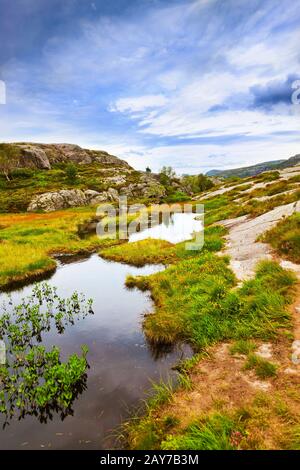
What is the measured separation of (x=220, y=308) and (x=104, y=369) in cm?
514

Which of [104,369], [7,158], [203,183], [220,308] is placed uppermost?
[7,158]

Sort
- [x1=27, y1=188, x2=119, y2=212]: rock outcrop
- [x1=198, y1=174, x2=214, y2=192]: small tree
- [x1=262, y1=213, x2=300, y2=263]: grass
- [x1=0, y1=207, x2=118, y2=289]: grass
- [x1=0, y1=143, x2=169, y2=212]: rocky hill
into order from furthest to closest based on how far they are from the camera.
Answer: [x1=198, y1=174, x2=214, y2=192]: small tree < [x1=0, y1=143, x2=169, y2=212]: rocky hill < [x1=27, y1=188, x2=119, y2=212]: rock outcrop < [x1=0, y1=207, x2=118, y2=289]: grass < [x1=262, y1=213, x2=300, y2=263]: grass

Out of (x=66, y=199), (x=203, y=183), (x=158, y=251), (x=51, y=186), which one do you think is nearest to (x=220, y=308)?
(x=158, y=251)

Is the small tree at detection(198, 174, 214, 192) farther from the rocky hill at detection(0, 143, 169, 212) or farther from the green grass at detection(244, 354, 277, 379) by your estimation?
the green grass at detection(244, 354, 277, 379)

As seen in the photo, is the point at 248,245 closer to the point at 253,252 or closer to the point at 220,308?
the point at 253,252

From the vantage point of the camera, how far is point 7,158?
464 ft

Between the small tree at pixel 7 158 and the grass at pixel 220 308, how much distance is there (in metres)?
135

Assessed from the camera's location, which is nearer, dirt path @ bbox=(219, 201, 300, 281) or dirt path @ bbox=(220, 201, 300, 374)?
dirt path @ bbox=(220, 201, 300, 374)

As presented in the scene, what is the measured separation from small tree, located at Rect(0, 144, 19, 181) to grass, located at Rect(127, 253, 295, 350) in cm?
13462

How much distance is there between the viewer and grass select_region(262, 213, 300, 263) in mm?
15647

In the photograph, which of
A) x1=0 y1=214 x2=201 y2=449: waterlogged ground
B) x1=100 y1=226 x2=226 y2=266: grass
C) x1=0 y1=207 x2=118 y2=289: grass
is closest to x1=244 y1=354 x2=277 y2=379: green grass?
x1=0 y1=214 x2=201 y2=449: waterlogged ground

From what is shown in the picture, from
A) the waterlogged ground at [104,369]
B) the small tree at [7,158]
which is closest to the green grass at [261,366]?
the waterlogged ground at [104,369]

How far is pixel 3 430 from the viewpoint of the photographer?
27.3 feet
